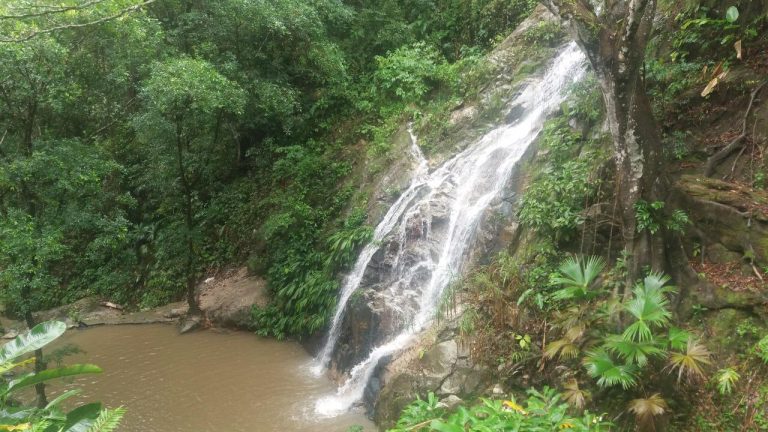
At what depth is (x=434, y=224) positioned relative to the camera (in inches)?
345

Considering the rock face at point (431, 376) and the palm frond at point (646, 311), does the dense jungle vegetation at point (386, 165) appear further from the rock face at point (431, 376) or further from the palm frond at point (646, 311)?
the rock face at point (431, 376)

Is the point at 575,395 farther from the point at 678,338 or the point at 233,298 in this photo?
the point at 233,298

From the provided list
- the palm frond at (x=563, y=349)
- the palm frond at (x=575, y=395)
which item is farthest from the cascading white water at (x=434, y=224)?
the palm frond at (x=575, y=395)

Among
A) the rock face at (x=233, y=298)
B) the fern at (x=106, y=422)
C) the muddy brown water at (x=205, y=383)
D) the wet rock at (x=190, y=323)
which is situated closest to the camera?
the fern at (x=106, y=422)

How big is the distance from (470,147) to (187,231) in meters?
6.76

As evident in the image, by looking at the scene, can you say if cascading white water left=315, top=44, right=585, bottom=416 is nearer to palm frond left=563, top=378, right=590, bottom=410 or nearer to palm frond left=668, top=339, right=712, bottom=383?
palm frond left=563, top=378, right=590, bottom=410

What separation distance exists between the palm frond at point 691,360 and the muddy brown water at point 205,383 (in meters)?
4.07

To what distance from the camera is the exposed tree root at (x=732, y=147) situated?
5668 mm

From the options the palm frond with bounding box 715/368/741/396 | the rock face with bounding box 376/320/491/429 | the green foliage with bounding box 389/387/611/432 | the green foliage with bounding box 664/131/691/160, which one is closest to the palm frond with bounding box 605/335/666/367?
the palm frond with bounding box 715/368/741/396

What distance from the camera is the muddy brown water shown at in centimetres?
745

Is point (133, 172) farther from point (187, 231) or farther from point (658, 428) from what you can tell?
point (658, 428)

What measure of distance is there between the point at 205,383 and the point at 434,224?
4.97 meters

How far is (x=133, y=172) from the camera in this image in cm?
1520

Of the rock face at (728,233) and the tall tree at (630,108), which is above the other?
the tall tree at (630,108)
